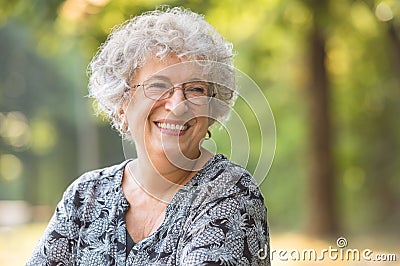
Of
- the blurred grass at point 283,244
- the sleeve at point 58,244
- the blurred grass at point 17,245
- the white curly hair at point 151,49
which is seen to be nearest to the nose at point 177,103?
the white curly hair at point 151,49

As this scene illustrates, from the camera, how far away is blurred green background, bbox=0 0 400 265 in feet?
20.5

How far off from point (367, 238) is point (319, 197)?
1417 millimetres

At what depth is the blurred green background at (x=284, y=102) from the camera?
6.25 metres

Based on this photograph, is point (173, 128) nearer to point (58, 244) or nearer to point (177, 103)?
point (177, 103)

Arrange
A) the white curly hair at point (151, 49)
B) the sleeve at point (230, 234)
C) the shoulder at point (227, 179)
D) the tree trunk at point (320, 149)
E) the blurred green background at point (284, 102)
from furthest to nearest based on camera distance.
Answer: the tree trunk at point (320, 149)
the blurred green background at point (284, 102)
the white curly hair at point (151, 49)
the shoulder at point (227, 179)
the sleeve at point (230, 234)

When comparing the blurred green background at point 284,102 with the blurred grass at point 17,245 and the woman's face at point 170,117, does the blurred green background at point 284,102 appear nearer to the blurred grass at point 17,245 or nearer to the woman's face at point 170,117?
the woman's face at point 170,117

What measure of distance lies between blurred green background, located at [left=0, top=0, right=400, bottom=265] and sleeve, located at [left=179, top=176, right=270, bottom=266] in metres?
0.44

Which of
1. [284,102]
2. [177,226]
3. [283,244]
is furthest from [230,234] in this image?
[284,102]

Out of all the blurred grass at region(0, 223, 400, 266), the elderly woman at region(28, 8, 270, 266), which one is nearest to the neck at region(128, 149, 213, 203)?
the elderly woman at region(28, 8, 270, 266)

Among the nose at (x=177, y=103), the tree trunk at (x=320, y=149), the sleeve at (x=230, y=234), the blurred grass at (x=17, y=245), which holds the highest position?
the tree trunk at (x=320, y=149)

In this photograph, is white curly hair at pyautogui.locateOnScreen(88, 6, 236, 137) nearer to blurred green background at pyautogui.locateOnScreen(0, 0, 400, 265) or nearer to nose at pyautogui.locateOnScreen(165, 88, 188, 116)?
nose at pyautogui.locateOnScreen(165, 88, 188, 116)

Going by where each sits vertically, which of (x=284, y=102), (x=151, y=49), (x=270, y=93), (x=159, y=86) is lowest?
(x=159, y=86)

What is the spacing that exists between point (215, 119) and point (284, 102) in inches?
418

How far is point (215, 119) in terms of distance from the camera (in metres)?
2.43
